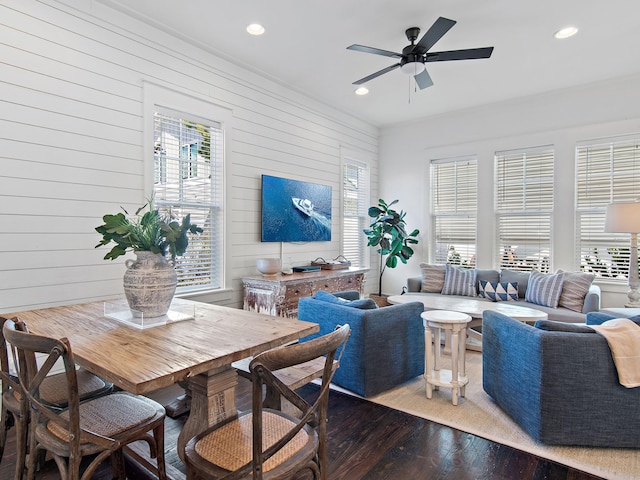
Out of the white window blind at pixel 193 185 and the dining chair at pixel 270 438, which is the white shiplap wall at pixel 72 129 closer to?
the white window blind at pixel 193 185

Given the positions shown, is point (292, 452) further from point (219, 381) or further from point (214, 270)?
point (214, 270)

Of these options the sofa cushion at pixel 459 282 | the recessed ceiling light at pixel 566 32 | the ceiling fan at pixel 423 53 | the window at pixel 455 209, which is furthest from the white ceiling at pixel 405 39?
the sofa cushion at pixel 459 282

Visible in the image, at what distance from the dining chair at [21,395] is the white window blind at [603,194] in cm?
552

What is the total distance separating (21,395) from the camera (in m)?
1.55

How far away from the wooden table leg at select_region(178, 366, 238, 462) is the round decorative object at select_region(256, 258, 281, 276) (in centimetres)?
258

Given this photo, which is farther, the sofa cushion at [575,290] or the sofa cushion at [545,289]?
the sofa cushion at [545,289]

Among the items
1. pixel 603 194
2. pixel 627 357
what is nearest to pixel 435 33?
pixel 627 357

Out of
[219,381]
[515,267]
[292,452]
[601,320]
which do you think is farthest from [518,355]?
[515,267]

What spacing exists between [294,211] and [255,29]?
2110 mm

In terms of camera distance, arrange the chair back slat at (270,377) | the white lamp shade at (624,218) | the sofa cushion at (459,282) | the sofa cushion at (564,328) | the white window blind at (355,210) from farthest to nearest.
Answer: the white window blind at (355,210), the sofa cushion at (459,282), the white lamp shade at (624,218), the sofa cushion at (564,328), the chair back slat at (270,377)

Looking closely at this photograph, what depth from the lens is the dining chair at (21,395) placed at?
1575mm

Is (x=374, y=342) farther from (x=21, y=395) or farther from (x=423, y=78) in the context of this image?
(x=423, y=78)

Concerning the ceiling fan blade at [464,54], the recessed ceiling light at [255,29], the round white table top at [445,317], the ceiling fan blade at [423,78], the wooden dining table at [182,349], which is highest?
the recessed ceiling light at [255,29]

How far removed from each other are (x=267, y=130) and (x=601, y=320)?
3784 mm
